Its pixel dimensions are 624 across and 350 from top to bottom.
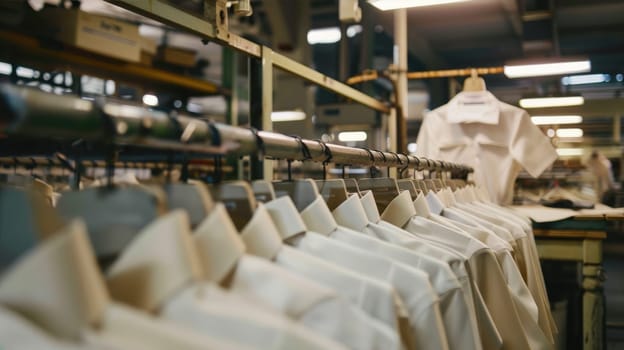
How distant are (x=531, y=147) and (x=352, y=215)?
2.26 meters

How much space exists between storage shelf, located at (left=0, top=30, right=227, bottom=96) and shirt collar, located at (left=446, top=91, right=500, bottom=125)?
1.76 metres

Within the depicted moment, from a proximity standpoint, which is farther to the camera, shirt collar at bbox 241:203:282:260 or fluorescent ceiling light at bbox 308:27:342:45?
fluorescent ceiling light at bbox 308:27:342:45

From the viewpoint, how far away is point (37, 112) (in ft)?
1.46

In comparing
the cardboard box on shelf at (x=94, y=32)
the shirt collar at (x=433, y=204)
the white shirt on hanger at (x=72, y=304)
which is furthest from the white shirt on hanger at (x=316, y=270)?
the cardboard box on shelf at (x=94, y=32)

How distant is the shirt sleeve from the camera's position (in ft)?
9.29

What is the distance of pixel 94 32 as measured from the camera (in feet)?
8.14

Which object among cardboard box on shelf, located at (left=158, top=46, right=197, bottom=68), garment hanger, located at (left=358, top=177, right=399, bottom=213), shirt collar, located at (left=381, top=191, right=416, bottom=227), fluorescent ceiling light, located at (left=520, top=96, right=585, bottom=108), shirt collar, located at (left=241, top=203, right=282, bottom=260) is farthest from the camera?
fluorescent ceiling light, located at (left=520, top=96, right=585, bottom=108)

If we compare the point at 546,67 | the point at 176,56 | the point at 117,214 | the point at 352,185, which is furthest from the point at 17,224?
the point at 176,56

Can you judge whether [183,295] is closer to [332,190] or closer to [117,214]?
[117,214]

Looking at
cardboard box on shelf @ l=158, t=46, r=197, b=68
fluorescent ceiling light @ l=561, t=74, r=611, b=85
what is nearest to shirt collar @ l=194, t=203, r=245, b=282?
cardboard box on shelf @ l=158, t=46, r=197, b=68

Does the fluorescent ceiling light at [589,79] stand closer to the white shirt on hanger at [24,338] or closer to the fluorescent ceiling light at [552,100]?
the fluorescent ceiling light at [552,100]

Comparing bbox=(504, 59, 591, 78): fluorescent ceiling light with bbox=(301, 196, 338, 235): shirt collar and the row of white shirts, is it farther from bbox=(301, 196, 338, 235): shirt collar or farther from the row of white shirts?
bbox=(301, 196, 338, 235): shirt collar

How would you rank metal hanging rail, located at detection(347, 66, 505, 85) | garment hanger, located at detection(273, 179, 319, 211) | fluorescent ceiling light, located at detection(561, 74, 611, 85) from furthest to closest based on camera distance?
fluorescent ceiling light, located at detection(561, 74, 611, 85), metal hanging rail, located at detection(347, 66, 505, 85), garment hanger, located at detection(273, 179, 319, 211)

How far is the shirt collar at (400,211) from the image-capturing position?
3.66 feet
